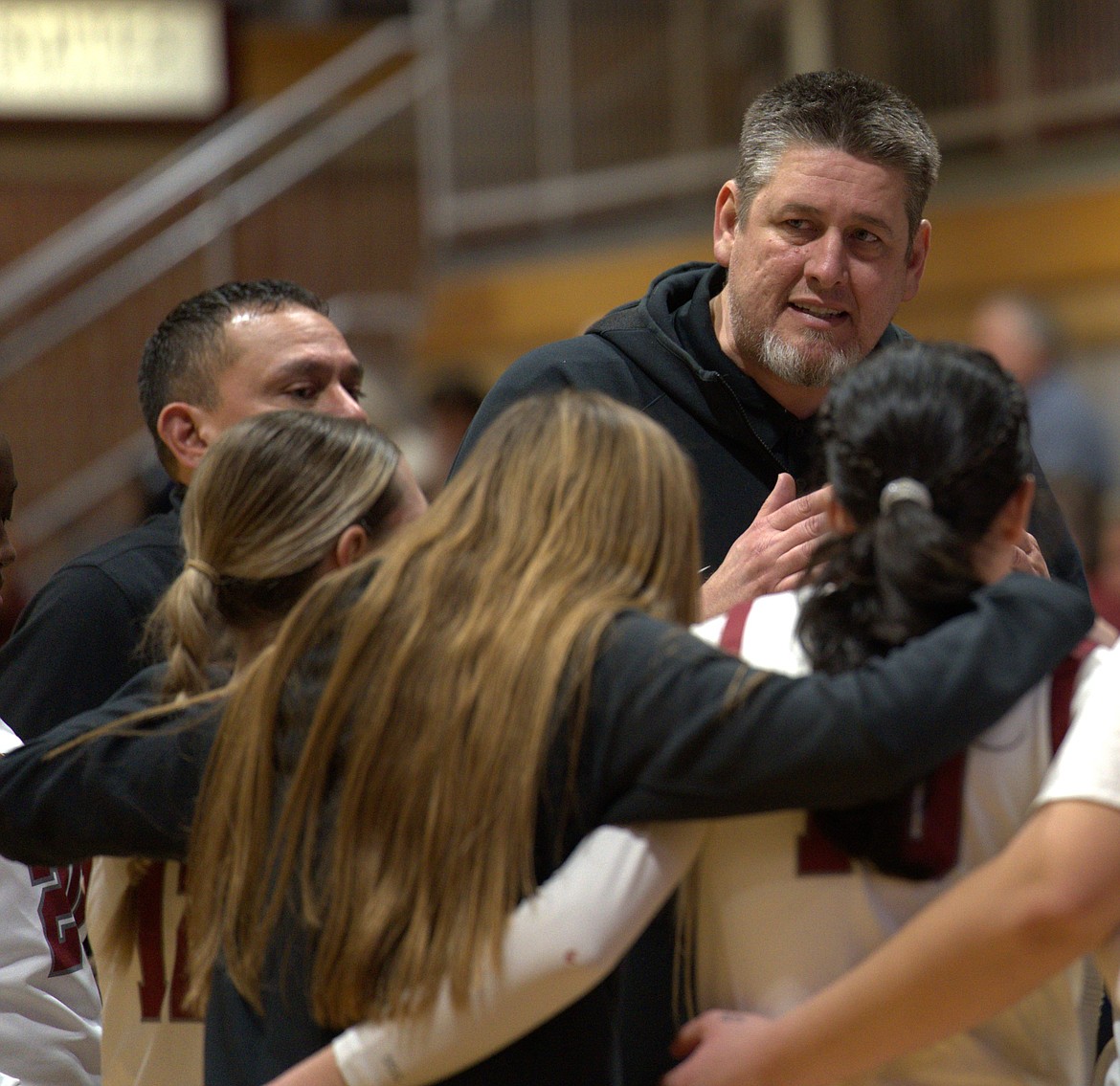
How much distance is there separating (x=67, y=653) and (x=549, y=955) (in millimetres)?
1215

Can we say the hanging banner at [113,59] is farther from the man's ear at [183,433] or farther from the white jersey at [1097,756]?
the white jersey at [1097,756]

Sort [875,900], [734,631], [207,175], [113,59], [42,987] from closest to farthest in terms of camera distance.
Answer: [875,900]
[734,631]
[42,987]
[207,175]
[113,59]

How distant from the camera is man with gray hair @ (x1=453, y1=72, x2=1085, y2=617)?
100.0 inches

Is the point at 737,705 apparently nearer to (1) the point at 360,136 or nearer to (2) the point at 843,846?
(2) the point at 843,846

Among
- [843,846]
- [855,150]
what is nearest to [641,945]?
[843,846]

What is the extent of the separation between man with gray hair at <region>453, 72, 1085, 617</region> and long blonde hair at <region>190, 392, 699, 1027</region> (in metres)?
0.80

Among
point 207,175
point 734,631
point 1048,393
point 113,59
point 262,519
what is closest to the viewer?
point 734,631

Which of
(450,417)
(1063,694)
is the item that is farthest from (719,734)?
(450,417)

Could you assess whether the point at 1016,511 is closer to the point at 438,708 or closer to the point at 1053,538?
the point at 438,708

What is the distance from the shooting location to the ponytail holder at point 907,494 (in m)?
1.57

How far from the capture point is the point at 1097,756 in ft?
4.91

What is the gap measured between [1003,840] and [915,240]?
134 centimetres

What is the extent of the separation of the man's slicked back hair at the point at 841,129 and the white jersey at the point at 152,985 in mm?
1362

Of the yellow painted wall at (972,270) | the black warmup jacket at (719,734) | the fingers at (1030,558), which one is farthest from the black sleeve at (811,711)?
the yellow painted wall at (972,270)
